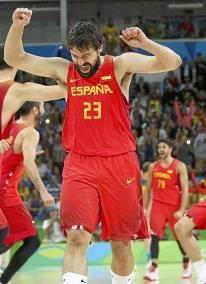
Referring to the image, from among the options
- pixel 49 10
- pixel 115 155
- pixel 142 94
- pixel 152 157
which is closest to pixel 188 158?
pixel 152 157

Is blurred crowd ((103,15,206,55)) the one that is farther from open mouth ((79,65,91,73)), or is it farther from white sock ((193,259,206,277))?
open mouth ((79,65,91,73))

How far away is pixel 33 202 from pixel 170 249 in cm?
454

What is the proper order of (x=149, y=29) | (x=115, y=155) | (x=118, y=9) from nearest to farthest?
(x=115, y=155), (x=149, y=29), (x=118, y=9)

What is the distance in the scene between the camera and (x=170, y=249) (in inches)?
491

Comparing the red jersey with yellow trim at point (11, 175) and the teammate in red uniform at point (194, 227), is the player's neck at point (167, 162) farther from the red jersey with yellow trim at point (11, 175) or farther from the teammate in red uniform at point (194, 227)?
the red jersey with yellow trim at point (11, 175)

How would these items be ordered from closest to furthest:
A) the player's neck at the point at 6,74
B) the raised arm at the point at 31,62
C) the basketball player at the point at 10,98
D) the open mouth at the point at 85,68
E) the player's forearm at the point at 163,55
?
the player's forearm at the point at 163,55 → the open mouth at the point at 85,68 → the raised arm at the point at 31,62 → the basketball player at the point at 10,98 → the player's neck at the point at 6,74

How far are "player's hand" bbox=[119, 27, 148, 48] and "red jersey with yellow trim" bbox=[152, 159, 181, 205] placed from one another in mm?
6808

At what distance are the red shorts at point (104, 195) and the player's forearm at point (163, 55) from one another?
2.46ft

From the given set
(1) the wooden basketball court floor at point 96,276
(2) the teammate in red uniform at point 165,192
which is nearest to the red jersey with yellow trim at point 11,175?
(1) the wooden basketball court floor at point 96,276

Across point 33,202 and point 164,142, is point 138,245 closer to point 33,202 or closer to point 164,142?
point 164,142

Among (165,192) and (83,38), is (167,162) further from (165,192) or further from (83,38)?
(83,38)

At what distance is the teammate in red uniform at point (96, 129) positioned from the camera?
4910mm

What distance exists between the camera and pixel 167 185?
11336mm

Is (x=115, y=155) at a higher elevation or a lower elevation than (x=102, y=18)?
lower
